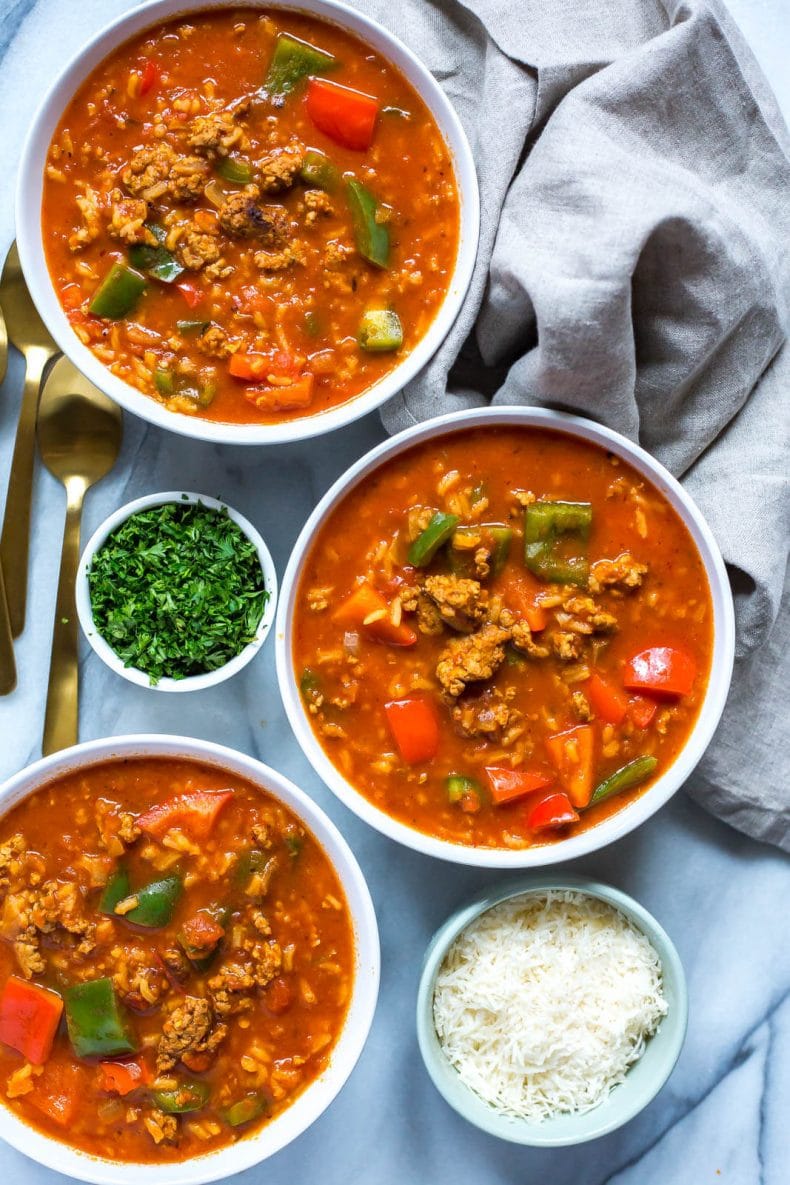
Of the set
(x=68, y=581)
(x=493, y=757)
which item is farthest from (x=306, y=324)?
(x=493, y=757)

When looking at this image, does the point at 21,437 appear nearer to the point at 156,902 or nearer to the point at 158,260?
the point at 158,260

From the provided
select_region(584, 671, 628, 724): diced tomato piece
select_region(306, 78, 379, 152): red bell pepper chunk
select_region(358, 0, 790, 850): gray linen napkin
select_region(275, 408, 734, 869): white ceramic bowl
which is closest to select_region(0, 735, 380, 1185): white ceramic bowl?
select_region(275, 408, 734, 869): white ceramic bowl

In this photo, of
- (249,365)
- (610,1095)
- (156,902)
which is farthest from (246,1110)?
(249,365)

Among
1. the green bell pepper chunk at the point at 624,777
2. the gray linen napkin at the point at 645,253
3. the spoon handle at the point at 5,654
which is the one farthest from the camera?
the spoon handle at the point at 5,654

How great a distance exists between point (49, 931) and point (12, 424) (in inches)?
75.2

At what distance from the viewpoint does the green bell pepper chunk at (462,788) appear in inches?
149

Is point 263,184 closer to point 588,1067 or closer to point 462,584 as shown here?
point 462,584

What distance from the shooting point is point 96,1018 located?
3.82 m

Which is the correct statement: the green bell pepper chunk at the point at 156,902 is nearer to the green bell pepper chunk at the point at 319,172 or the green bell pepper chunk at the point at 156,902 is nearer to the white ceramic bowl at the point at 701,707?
the white ceramic bowl at the point at 701,707

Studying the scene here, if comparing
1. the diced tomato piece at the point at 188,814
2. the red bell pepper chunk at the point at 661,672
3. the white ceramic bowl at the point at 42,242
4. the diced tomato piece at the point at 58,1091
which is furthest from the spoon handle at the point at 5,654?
the red bell pepper chunk at the point at 661,672

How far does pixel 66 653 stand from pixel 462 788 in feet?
5.35

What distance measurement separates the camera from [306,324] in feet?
12.7

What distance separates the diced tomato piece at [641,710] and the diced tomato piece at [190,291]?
2.01 m

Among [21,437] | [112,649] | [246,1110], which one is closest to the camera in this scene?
[246,1110]
